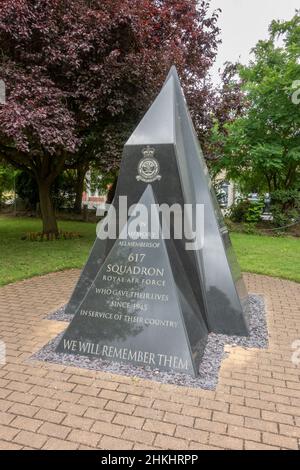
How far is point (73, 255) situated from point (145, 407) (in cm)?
696

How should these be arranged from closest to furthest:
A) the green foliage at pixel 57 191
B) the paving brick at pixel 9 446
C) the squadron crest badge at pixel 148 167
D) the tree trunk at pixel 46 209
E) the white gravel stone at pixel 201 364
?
the paving brick at pixel 9 446 → the white gravel stone at pixel 201 364 → the squadron crest badge at pixel 148 167 → the tree trunk at pixel 46 209 → the green foliage at pixel 57 191

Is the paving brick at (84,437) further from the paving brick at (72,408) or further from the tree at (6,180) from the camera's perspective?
the tree at (6,180)

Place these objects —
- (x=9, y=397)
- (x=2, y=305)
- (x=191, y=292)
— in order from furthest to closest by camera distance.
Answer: (x=2, y=305), (x=191, y=292), (x=9, y=397)

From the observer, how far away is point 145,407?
303cm

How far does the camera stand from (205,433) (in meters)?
2.72

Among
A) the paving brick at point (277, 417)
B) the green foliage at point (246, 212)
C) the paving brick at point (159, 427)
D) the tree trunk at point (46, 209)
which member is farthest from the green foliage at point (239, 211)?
the paving brick at point (159, 427)

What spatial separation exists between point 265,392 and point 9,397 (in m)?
2.23

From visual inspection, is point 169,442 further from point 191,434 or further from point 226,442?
point 226,442

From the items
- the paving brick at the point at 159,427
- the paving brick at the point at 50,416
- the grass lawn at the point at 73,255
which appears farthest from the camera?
the grass lawn at the point at 73,255

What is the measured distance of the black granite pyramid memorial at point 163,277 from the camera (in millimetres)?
3789

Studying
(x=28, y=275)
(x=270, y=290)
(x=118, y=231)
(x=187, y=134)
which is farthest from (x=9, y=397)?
(x=270, y=290)

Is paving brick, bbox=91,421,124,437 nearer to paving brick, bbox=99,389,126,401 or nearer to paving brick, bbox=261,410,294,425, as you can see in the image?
paving brick, bbox=99,389,126,401

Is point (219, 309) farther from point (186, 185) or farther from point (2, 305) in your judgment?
point (2, 305)

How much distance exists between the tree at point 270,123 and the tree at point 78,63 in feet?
18.0
